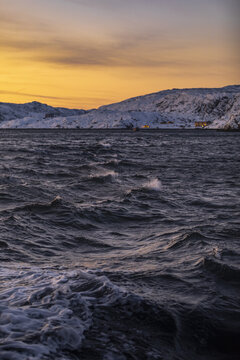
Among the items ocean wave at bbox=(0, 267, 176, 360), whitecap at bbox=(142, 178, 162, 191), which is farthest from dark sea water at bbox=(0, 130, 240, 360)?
whitecap at bbox=(142, 178, 162, 191)

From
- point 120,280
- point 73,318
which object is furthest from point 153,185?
point 73,318

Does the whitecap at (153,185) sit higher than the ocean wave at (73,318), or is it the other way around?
the ocean wave at (73,318)

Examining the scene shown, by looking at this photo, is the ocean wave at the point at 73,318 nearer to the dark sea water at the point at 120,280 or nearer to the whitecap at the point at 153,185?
the dark sea water at the point at 120,280

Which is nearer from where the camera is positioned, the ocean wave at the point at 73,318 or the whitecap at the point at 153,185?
the ocean wave at the point at 73,318

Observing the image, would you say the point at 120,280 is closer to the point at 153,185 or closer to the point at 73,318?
the point at 73,318

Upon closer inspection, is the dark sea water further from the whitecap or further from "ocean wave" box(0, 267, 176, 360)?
the whitecap

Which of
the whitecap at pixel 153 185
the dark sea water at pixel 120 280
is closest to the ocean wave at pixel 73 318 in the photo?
the dark sea water at pixel 120 280

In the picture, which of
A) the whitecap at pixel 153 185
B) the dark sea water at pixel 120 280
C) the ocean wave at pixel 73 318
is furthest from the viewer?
the whitecap at pixel 153 185

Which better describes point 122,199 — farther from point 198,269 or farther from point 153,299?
point 153,299

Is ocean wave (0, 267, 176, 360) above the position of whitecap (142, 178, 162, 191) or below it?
above

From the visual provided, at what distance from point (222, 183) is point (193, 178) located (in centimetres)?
262

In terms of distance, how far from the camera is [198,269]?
685 centimetres

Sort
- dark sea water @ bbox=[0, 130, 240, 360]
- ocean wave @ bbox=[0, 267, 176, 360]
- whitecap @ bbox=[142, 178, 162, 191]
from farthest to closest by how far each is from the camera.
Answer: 1. whitecap @ bbox=[142, 178, 162, 191]
2. dark sea water @ bbox=[0, 130, 240, 360]
3. ocean wave @ bbox=[0, 267, 176, 360]

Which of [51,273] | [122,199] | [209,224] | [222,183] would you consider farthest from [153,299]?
[222,183]
